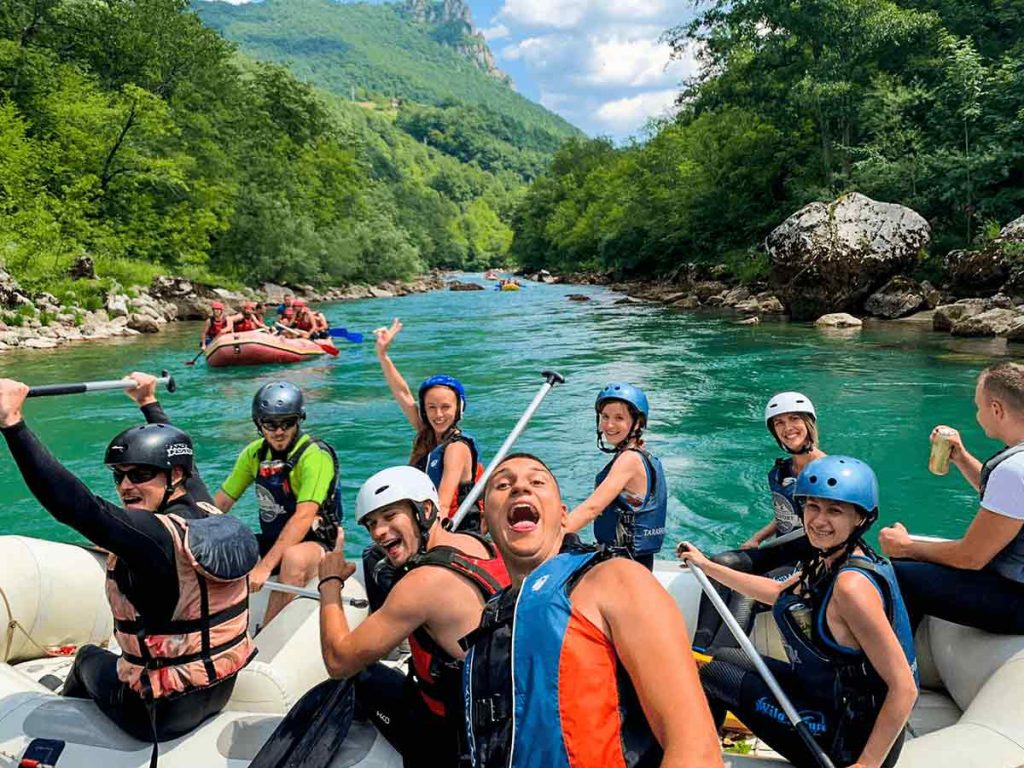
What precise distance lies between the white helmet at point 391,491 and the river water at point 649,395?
524cm

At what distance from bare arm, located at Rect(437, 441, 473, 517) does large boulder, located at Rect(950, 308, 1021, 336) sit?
1724 cm

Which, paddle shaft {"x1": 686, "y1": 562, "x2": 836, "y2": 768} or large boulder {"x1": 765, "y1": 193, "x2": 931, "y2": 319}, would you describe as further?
large boulder {"x1": 765, "y1": 193, "x2": 931, "y2": 319}

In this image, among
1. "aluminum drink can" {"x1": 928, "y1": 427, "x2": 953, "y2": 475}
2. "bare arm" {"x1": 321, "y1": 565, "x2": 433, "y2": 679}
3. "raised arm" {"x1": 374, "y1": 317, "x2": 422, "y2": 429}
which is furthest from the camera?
"raised arm" {"x1": 374, "y1": 317, "x2": 422, "y2": 429}

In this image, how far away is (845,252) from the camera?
2358 cm

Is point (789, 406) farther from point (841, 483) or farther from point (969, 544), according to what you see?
point (841, 483)

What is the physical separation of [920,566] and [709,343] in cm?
1700

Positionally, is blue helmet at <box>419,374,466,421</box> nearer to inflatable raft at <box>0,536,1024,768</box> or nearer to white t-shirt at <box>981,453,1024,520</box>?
inflatable raft at <box>0,536,1024,768</box>

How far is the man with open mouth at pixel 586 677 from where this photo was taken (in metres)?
1.63

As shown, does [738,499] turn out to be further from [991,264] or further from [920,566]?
[991,264]

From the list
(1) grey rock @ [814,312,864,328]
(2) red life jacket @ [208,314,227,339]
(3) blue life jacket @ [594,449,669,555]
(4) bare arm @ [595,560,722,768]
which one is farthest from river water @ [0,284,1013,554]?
(4) bare arm @ [595,560,722,768]

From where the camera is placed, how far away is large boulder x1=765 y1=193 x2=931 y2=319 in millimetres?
23703

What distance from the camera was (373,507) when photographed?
2.80m

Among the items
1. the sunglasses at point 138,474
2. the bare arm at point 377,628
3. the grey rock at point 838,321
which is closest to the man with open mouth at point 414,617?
the bare arm at point 377,628

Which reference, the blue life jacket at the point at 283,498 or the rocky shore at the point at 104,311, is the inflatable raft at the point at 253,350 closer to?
the rocky shore at the point at 104,311
